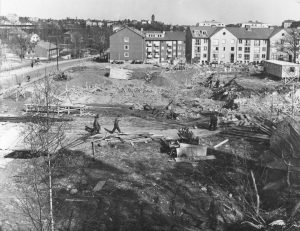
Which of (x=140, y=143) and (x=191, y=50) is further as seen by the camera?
(x=191, y=50)

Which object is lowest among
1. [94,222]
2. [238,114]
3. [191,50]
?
[94,222]

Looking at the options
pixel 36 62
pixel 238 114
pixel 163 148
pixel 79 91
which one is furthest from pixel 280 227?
pixel 36 62

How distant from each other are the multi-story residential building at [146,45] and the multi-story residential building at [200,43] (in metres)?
7.05

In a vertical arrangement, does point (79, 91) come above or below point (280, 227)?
above

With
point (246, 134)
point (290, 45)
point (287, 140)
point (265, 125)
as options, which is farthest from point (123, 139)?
point (290, 45)

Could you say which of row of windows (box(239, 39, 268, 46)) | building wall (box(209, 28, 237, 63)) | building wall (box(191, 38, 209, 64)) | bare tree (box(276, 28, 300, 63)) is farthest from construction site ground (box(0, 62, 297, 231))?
row of windows (box(239, 39, 268, 46))

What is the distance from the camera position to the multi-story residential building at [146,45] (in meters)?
78.1

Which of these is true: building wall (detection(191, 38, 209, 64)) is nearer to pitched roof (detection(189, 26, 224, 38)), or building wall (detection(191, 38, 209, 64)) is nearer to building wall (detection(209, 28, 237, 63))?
pitched roof (detection(189, 26, 224, 38))

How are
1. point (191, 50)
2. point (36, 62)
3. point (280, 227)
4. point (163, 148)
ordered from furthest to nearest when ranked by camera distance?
1. point (191, 50)
2. point (36, 62)
3. point (163, 148)
4. point (280, 227)

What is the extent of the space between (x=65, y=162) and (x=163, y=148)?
18.8 feet

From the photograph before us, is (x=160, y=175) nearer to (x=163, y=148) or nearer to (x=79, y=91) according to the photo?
(x=163, y=148)

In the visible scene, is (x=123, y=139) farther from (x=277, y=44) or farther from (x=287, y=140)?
(x=277, y=44)

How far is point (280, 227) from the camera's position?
13820 mm

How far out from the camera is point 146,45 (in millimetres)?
85312
